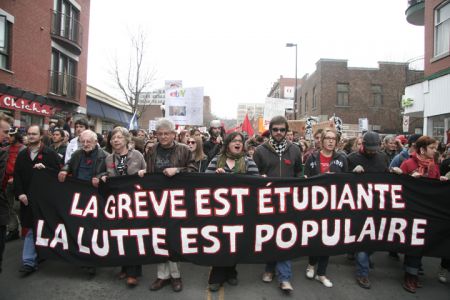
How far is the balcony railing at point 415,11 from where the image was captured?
16031 mm

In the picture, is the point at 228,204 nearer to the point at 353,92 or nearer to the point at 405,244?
the point at 405,244

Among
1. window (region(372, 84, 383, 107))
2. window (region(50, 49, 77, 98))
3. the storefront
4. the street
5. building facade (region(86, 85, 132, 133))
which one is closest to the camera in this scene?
the street

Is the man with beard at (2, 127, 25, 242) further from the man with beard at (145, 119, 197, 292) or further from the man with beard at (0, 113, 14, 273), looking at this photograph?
the man with beard at (145, 119, 197, 292)

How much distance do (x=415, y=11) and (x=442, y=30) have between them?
459 cm

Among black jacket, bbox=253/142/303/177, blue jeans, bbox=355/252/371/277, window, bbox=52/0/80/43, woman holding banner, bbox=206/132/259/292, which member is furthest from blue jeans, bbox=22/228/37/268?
window, bbox=52/0/80/43

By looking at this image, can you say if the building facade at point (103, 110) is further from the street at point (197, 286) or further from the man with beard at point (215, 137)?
the street at point (197, 286)

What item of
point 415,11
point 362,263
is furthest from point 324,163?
point 415,11

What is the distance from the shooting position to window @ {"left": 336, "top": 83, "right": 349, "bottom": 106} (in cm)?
2895

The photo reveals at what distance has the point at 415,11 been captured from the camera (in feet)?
53.6

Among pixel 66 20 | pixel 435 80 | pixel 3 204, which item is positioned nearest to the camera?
pixel 3 204

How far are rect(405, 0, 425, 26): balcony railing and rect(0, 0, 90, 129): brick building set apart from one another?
1781 centimetres

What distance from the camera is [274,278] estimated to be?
13.5 ft

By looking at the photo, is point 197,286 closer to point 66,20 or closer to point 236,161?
point 236,161

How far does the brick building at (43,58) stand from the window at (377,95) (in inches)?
910
